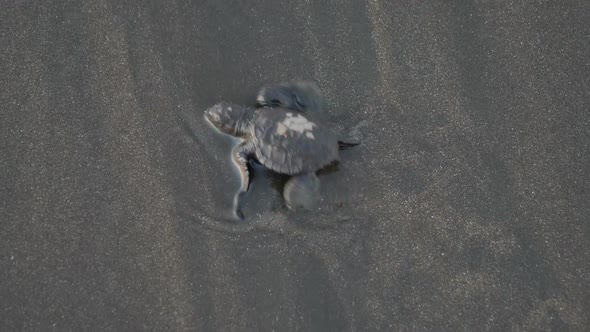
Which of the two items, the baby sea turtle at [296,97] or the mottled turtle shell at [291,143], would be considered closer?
the mottled turtle shell at [291,143]

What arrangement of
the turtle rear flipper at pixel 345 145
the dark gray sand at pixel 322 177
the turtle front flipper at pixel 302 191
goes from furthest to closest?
the turtle rear flipper at pixel 345 145 → the turtle front flipper at pixel 302 191 → the dark gray sand at pixel 322 177

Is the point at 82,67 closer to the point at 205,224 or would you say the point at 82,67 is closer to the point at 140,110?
the point at 140,110

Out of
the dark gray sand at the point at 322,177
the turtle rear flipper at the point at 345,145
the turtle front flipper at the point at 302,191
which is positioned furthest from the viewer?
the turtle rear flipper at the point at 345,145

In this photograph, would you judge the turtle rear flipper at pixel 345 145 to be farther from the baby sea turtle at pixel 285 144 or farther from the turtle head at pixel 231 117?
the turtle head at pixel 231 117

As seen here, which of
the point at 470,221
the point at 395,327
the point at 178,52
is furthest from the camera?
the point at 178,52

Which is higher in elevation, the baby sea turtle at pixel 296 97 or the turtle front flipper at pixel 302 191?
the baby sea turtle at pixel 296 97

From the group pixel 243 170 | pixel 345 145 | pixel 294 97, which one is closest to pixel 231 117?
pixel 243 170

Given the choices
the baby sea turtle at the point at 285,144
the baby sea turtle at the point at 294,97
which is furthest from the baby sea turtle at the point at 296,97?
the baby sea turtle at the point at 285,144

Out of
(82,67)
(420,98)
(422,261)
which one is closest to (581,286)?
(422,261)
